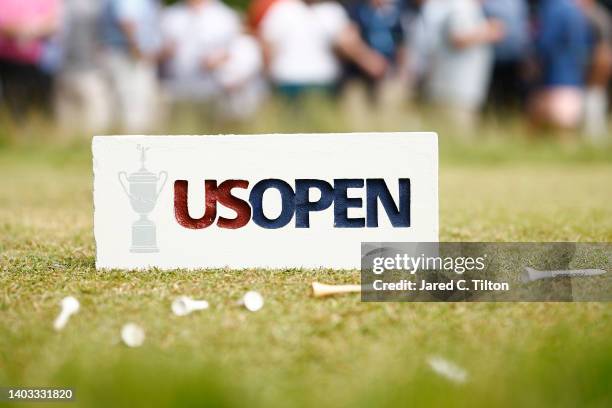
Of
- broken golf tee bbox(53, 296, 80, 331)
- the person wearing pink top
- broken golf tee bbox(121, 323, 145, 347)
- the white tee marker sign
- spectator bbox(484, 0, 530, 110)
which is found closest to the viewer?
broken golf tee bbox(121, 323, 145, 347)

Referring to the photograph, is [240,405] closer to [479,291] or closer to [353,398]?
[353,398]

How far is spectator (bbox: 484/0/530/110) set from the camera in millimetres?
8359

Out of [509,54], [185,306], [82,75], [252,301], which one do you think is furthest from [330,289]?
[509,54]

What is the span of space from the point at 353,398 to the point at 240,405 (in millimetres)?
247

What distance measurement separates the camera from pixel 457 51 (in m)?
8.09

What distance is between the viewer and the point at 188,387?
6.62ft

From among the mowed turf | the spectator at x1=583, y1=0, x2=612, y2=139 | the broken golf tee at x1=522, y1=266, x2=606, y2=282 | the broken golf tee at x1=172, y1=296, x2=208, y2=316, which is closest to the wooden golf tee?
the mowed turf

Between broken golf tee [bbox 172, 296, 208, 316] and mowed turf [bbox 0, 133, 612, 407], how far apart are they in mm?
31

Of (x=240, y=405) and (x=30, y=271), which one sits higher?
(x=30, y=271)

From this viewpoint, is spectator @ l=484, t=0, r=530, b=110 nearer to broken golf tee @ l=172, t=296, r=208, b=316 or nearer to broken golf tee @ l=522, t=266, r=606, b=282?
broken golf tee @ l=522, t=266, r=606, b=282

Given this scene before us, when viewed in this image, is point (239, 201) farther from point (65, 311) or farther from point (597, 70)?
point (597, 70)

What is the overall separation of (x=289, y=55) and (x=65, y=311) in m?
5.38

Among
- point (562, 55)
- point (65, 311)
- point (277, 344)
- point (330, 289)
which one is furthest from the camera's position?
point (562, 55)

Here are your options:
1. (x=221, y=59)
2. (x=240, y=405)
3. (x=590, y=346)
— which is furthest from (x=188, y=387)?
(x=221, y=59)
